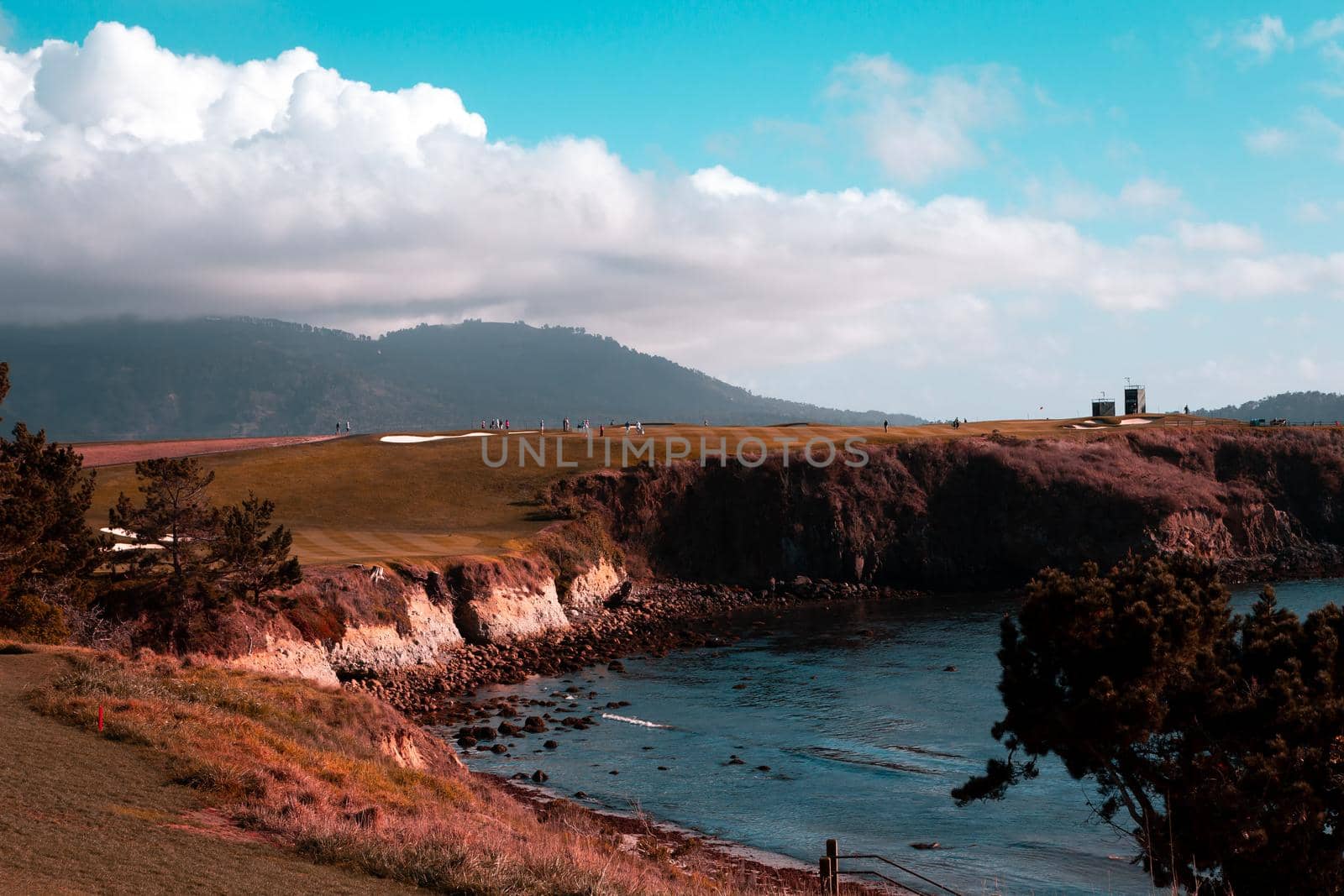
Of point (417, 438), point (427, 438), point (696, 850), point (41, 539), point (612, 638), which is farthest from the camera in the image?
point (427, 438)

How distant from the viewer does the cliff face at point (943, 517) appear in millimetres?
78625

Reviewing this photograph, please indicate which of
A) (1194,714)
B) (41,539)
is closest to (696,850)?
(1194,714)

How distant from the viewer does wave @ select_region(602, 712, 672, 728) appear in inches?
1672

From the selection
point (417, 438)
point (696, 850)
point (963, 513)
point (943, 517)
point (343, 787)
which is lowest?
point (696, 850)

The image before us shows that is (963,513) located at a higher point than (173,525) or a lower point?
lower

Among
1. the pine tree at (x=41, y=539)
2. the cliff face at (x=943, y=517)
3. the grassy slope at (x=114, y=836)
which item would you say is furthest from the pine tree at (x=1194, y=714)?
the cliff face at (x=943, y=517)

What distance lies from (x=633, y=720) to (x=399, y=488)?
36877 mm

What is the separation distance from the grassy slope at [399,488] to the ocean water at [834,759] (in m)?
15.3

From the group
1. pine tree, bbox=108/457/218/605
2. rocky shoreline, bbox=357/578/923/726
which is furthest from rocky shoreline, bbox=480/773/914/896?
pine tree, bbox=108/457/218/605

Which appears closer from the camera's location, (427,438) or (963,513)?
(963,513)

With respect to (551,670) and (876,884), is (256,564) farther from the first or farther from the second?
(876,884)

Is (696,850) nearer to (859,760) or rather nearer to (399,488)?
(859,760)

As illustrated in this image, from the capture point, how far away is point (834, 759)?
38.0 m

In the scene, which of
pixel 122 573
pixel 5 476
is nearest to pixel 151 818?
pixel 5 476
